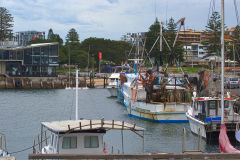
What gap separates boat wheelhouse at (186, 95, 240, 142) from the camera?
30.6 metres

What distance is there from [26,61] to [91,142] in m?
95.4

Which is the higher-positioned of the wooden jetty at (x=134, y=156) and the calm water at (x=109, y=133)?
the wooden jetty at (x=134, y=156)

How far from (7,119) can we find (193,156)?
1511 inches

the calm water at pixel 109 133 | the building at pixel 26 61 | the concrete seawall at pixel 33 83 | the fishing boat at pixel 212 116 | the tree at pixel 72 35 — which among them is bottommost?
the calm water at pixel 109 133

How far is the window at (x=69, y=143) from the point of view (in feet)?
68.6

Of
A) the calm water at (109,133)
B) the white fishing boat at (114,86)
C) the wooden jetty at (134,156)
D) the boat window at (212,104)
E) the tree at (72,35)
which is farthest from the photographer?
the tree at (72,35)

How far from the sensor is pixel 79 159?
15914 millimetres

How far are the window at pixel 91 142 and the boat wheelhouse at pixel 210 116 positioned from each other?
11511 millimetres

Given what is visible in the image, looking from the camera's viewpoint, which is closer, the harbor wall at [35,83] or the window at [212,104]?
the window at [212,104]

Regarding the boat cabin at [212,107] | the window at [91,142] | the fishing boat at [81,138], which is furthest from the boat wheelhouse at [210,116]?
the window at [91,142]

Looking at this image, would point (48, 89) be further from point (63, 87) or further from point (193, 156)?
point (193, 156)

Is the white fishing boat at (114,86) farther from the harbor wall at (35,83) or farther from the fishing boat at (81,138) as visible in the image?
the fishing boat at (81,138)

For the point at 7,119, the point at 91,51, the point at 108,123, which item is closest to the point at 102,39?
the point at 91,51

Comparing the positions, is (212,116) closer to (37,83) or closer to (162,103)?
(162,103)
